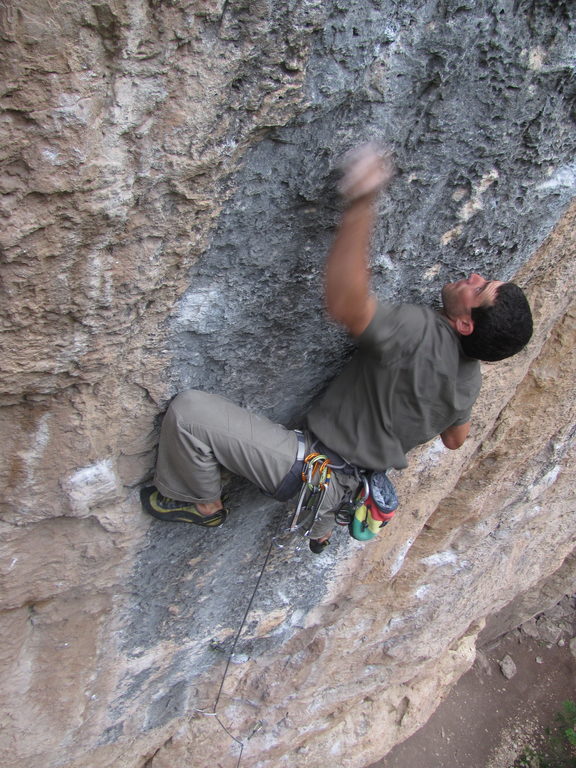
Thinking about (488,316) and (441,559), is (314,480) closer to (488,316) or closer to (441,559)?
(488,316)

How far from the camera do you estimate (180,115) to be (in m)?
1.44

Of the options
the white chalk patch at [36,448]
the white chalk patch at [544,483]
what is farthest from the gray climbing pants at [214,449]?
the white chalk patch at [544,483]

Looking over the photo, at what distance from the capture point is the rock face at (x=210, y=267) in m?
1.38

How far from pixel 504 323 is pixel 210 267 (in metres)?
0.90

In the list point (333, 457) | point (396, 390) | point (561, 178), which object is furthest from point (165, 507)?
point (561, 178)

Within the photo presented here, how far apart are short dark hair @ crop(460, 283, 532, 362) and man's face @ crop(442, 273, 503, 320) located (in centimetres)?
2

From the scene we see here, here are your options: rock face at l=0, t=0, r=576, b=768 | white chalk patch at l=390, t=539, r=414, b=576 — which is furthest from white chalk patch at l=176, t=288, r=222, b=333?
white chalk patch at l=390, t=539, r=414, b=576

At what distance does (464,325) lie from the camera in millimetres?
1972

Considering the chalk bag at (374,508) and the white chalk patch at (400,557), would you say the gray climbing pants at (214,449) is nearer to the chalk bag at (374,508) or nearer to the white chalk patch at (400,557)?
the chalk bag at (374,508)

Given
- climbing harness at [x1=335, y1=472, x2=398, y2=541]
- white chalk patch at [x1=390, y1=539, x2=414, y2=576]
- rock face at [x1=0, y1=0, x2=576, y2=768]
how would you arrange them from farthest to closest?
white chalk patch at [x1=390, y1=539, x2=414, y2=576]
climbing harness at [x1=335, y1=472, x2=398, y2=541]
rock face at [x1=0, y1=0, x2=576, y2=768]

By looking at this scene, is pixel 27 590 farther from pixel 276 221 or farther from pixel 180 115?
pixel 180 115

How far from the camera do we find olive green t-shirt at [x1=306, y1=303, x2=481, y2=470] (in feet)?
6.36

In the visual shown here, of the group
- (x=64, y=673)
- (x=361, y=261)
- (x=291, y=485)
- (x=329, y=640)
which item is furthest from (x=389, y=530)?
(x=361, y=261)

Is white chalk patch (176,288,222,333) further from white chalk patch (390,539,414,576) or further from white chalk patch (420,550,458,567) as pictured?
white chalk patch (420,550,458,567)
